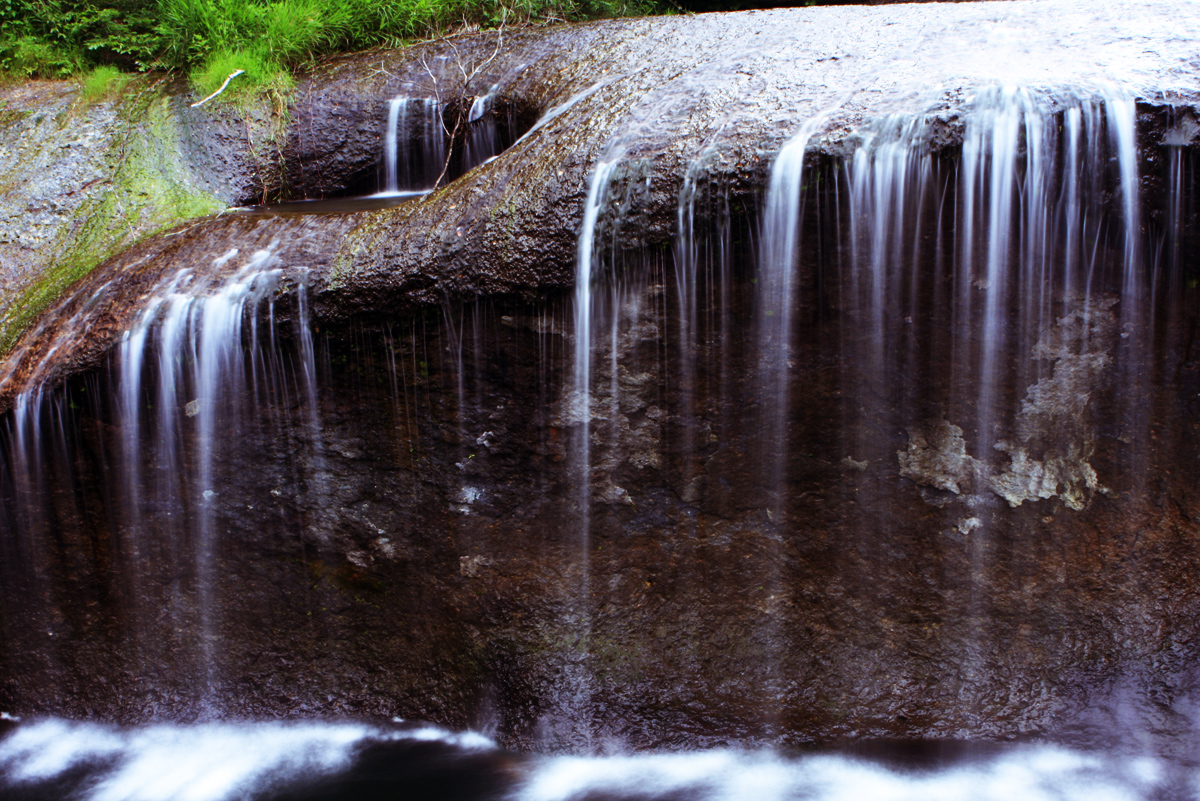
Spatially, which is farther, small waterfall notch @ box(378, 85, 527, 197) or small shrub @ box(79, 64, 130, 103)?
small shrub @ box(79, 64, 130, 103)

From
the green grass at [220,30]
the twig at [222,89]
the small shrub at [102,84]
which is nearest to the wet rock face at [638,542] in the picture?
the twig at [222,89]

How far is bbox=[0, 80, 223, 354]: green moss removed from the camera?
3.58m

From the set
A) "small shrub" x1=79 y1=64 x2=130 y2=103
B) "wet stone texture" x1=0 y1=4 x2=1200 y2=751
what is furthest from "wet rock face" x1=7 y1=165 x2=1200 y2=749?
"small shrub" x1=79 y1=64 x2=130 y2=103

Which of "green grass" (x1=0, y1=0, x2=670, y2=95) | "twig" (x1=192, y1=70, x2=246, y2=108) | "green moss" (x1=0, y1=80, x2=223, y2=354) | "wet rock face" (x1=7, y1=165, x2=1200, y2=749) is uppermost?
"green grass" (x1=0, y1=0, x2=670, y2=95)

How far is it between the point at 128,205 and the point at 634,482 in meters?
3.20

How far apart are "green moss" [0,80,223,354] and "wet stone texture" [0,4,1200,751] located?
1.57 feet

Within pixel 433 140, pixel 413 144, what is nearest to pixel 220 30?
pixel 413 144

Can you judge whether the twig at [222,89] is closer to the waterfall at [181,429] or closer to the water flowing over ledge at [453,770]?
the waterfall at [181,429]

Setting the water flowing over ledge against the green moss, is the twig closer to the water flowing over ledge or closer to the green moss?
the green moss

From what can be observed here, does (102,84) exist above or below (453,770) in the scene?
above

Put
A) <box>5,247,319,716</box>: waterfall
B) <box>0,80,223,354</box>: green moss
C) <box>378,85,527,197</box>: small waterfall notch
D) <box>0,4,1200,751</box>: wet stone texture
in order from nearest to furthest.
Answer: <box>0,4,1200,751</box>: wet stone texture < <box>5,247,319,716</box>: waterfall < <box>0,80,223,354</box>: green moss < <box>378,85,527,197</box>: small waterfall notch

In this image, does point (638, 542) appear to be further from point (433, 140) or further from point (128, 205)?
point (128, 205)

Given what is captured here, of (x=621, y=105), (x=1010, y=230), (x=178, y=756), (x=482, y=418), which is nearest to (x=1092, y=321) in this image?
(x=1010, y=230)

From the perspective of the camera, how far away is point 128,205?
13.3 ft
